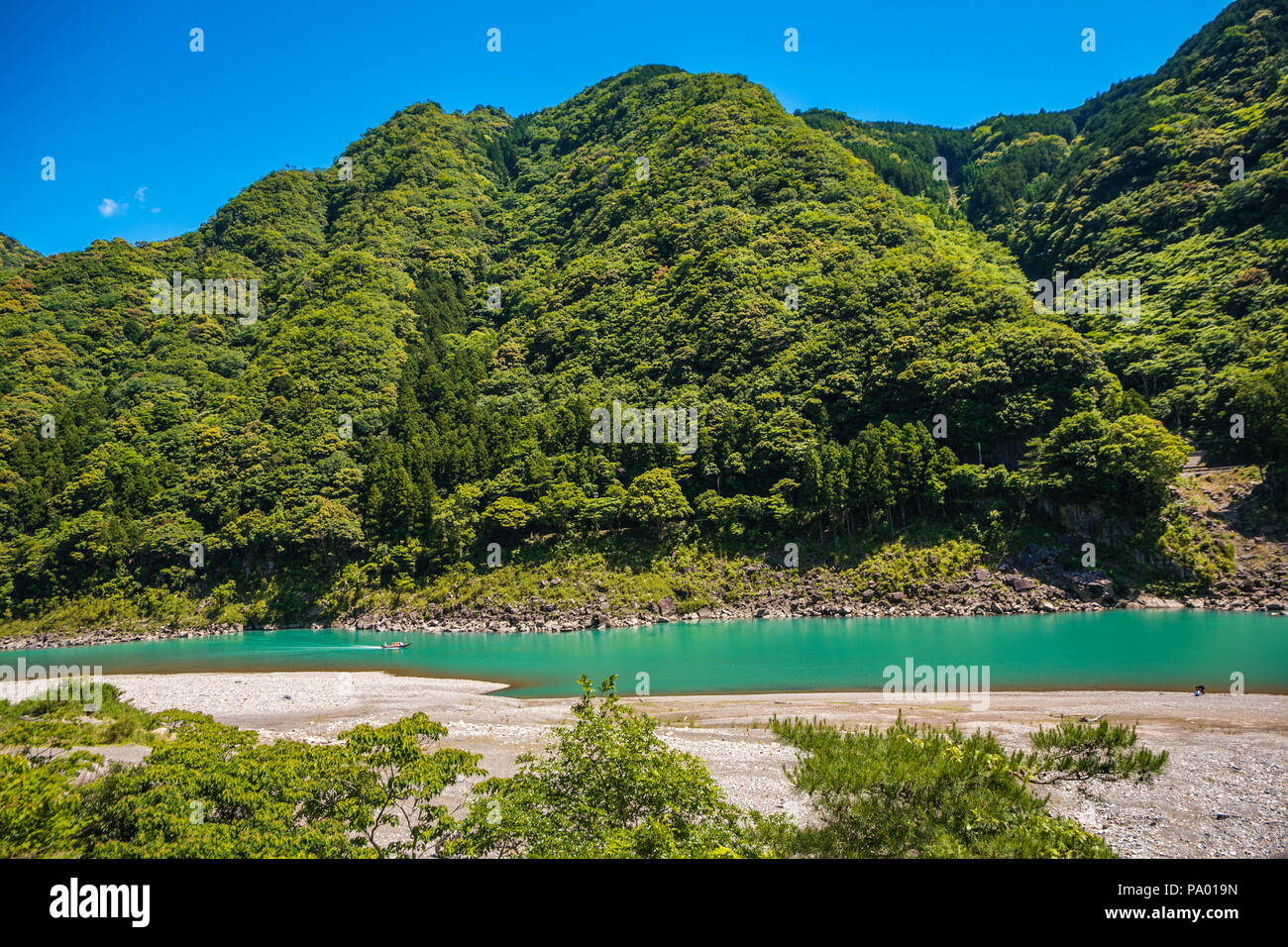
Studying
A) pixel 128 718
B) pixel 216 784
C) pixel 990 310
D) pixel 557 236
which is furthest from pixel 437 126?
pixel 216 784

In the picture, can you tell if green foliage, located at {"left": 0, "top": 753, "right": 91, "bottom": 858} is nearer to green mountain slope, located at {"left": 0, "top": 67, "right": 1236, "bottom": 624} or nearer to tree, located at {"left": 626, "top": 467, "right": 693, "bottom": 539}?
tree, located at {"left": 626, "top": 467, "right": 693, "bottom": 539}

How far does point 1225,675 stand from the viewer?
25797 millimetres

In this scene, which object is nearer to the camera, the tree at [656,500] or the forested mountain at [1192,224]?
the tree at [656,500]

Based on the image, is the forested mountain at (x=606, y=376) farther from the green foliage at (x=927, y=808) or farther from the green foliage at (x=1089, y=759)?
the green foliage at (x=927, y=808)

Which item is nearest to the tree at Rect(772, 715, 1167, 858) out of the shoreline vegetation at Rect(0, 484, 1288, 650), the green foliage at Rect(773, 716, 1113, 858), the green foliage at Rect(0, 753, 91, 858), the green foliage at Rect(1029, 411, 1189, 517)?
the green foliage at Rect(773, 716, 1113, 858)

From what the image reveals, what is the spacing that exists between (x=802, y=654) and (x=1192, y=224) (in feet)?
261

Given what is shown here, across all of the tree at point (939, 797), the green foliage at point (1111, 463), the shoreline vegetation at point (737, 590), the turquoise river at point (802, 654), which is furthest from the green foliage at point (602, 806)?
the green foliage at point (1111, 463)

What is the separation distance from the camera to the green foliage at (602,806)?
28.8ft

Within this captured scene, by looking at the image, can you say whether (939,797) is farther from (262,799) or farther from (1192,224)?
(1192,224)

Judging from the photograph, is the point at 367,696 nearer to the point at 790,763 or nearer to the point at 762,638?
the point at 790,763

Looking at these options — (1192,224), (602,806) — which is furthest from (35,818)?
(1192,224)

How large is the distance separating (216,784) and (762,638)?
121 feet

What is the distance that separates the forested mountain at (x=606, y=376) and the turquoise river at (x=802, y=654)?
37.2 ft

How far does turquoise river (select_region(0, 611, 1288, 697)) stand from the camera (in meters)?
28.6
